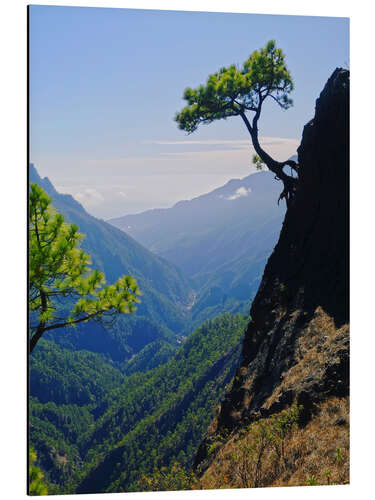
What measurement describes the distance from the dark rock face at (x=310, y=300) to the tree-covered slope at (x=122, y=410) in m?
41.3

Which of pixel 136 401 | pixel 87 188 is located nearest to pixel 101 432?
pixel 136 401

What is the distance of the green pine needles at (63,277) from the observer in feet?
18.3

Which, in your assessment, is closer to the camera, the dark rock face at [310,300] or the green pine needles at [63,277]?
the green pine needles at [63,277]

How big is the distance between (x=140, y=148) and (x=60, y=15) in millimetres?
2885

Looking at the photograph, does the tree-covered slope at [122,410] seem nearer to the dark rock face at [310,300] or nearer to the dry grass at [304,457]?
the dark rock face at [310,300]

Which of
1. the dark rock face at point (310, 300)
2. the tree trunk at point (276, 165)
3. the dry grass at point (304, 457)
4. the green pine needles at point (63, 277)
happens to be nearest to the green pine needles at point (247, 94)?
the tree trunk at point (276, 165)

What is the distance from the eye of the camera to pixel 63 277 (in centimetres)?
571

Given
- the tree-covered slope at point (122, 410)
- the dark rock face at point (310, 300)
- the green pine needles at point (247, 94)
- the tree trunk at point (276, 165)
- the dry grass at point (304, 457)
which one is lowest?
the tree-covered slope at point (122, 410)

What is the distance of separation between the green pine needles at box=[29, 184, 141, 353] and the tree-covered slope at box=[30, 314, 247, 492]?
43371 mm

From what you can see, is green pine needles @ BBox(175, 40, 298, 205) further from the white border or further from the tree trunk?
the white border

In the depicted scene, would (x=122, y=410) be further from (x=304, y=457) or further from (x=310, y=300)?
(x=304, y=457)
